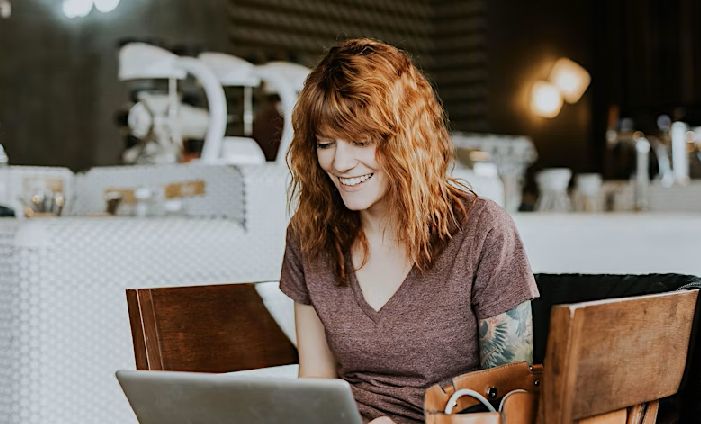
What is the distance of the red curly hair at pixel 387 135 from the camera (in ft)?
4.81

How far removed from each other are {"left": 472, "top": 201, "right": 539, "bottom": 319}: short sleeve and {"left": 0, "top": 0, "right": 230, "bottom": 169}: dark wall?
3.98 metres

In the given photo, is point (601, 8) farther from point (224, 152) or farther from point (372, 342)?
point (372, 342)

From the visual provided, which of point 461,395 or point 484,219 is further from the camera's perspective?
point 484,219

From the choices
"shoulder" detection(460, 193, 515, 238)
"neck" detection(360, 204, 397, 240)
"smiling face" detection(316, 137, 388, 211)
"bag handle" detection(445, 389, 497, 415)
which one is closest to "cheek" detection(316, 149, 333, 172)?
"smiling face" detection(316, 137, 388, 211)

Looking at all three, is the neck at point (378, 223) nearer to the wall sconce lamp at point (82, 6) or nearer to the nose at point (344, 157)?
the nose at point (344, 157)

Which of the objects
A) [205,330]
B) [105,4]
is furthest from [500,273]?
[105,4]

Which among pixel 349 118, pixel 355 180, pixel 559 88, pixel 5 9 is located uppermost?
pixel 5 9

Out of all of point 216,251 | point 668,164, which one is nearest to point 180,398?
point 216,251

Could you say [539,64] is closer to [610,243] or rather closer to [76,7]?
[76,7]

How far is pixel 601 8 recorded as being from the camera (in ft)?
26.3

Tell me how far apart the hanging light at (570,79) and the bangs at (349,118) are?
6.68 m

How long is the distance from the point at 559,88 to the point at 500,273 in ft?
22.0

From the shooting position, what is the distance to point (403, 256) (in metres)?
1.57

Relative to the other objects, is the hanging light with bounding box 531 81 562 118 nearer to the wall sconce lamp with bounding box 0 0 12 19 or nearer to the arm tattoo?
the wall sconce lamp with bounding box 0 0 12 19
